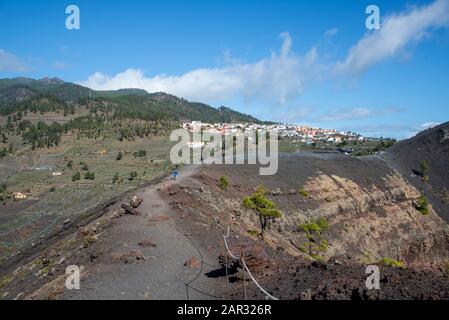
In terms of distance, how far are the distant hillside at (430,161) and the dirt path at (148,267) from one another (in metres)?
45.1

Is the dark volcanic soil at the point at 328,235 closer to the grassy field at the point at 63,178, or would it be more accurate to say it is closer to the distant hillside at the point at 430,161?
the distant hillside at the point at 430,161

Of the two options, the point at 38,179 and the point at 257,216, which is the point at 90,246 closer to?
the point at 257,216

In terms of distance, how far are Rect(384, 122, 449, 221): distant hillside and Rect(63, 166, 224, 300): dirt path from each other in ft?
148

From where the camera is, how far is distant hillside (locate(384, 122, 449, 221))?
58344 millimetres

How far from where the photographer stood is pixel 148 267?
14.3m

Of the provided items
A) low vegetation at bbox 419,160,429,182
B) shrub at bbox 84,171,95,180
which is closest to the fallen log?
low vegetation at bbox 419,160,429,182

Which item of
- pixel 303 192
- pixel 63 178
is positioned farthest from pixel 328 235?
pixel 63 178

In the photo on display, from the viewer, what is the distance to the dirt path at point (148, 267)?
12.2 meters

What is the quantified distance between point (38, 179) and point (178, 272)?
236 feet

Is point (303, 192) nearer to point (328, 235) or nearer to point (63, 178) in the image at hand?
point (328, 235)

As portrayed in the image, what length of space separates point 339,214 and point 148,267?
31.4 metres

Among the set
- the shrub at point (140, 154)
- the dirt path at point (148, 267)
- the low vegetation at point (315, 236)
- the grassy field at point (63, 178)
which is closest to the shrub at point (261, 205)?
the low vegetation at point (315, 236)

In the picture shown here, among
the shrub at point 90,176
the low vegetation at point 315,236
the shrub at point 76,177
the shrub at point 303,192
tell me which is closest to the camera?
the low vegetation at point 315,236

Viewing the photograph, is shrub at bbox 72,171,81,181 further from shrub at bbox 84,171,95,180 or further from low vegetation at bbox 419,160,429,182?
low vegetation at bbox 419,160,429,182
